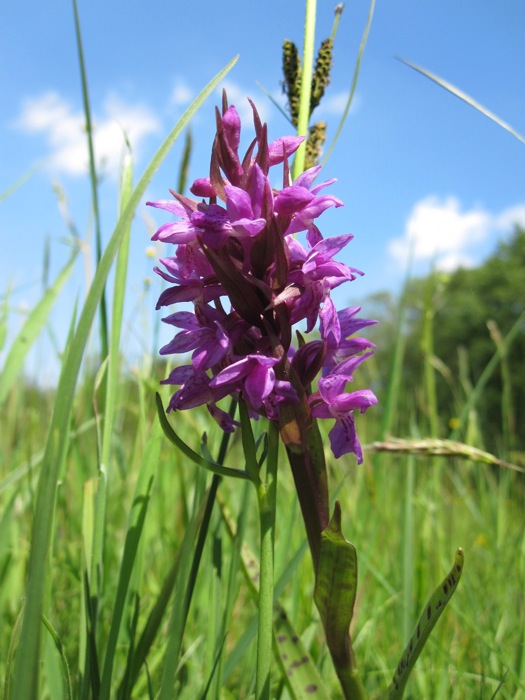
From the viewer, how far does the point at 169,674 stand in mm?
582

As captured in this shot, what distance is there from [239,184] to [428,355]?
1.07 m

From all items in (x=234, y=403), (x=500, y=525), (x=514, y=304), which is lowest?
(x=500, y=525)

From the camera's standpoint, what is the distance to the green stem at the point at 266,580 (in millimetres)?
544

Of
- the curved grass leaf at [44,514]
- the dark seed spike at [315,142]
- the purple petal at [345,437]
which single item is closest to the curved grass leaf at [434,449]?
the purple petal at [345,437]

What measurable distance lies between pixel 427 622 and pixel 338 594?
0.27 feet

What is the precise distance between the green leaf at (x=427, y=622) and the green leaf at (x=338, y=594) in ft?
0.15

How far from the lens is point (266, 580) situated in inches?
21.8

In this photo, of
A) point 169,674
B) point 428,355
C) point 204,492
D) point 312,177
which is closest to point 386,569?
point 428,355

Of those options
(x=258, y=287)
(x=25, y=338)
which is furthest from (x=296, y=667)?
(x=25, y=338)

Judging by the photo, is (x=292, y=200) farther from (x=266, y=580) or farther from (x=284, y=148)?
(x=266, y=580)

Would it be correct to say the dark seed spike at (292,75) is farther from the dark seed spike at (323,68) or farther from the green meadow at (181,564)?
the green meadow at (181,564)

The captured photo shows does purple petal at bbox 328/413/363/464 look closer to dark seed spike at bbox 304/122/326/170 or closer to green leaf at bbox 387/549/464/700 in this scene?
green leaf at bbox 387/549/464/700

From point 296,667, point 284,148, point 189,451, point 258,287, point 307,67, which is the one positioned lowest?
point 296,667

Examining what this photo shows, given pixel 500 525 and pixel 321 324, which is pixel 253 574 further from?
pixel 500 525
